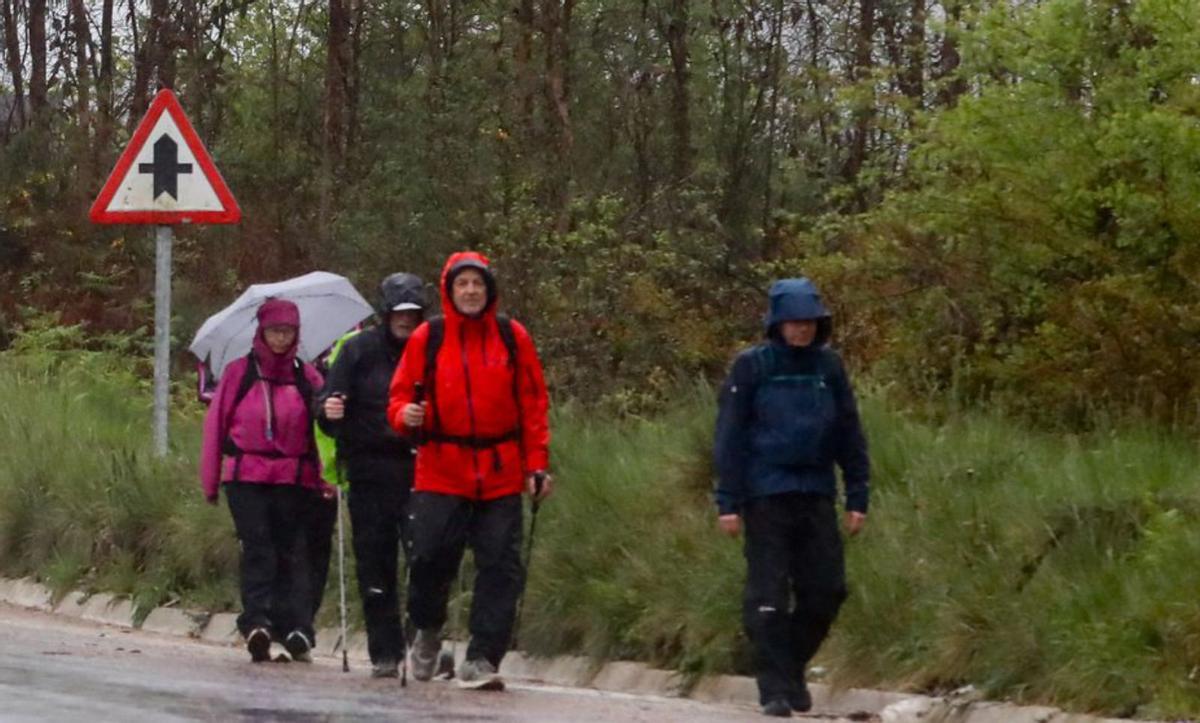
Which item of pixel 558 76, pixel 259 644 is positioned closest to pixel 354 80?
pixel 558 76

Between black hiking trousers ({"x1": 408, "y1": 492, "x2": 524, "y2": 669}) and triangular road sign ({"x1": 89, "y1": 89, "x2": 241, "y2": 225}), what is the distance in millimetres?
5578

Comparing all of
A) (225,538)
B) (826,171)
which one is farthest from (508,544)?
(826,171)

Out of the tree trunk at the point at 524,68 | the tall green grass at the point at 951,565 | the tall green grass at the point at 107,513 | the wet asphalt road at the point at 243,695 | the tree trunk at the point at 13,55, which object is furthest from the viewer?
the tree trunk at the point at 13,55

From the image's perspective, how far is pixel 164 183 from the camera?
51.7ft

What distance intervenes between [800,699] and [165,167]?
7.27 metres

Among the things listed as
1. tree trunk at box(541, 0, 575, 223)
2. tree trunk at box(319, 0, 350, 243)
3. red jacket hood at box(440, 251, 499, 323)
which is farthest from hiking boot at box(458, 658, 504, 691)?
tree trunk at box(319, 0, 350, 243)

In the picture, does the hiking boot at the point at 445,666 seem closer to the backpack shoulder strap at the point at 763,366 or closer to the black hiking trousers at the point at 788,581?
the black hiking trousers at the point at 788,581

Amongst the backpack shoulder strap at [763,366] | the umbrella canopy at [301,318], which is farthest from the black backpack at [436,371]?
the umbrella canopy at [301,318]

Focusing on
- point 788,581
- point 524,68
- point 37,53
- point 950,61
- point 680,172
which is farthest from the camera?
point 37,53

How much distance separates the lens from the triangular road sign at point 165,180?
15.7 m

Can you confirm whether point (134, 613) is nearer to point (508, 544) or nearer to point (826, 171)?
point (508, 544)

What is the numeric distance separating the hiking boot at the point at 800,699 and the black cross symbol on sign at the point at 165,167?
7.09 metres

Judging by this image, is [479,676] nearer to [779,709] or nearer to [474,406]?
[474,406]

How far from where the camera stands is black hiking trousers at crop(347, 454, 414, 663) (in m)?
11.4
